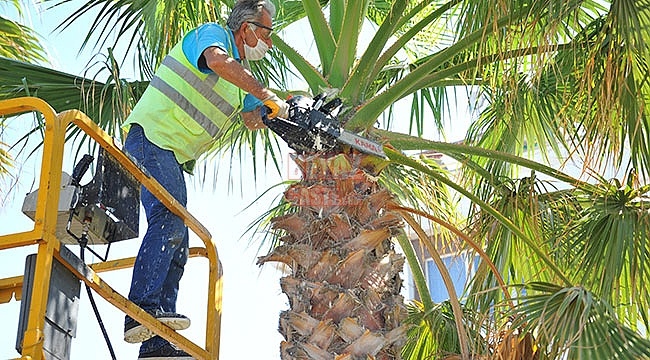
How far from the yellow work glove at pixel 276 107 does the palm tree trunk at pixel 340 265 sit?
50 centimetres

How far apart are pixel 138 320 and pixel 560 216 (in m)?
4.13

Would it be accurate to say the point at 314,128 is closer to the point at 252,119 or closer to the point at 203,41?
the point at 252,119

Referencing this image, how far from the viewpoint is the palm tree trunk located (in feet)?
20.3

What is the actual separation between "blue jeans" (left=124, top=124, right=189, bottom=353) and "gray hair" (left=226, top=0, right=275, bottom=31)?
2.91 feet

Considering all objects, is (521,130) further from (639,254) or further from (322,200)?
(322,200)

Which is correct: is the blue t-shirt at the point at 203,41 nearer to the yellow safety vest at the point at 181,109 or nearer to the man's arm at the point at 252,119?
the yellow safety vest at the point at 181,109

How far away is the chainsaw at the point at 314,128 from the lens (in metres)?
6.22

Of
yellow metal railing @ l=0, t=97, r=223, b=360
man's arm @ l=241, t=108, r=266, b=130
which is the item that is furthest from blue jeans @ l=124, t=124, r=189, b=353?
man's arm @ l=241, t=108, r=266, b=130

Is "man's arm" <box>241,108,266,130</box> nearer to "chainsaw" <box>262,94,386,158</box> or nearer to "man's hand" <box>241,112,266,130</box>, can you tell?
"man's hand" <box>241,112,266,130</box>

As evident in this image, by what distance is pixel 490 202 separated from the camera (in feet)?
27.6

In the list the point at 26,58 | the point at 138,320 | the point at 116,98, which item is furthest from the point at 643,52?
the point at 26,58

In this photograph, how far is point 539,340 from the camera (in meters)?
5.97

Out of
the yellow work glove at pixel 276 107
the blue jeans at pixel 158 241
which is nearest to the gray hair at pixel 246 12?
the yellow work glove at pixel 276 107

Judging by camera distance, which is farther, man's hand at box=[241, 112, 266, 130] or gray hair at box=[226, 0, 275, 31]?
man's hand at box=[241, 112, 266, 130]
